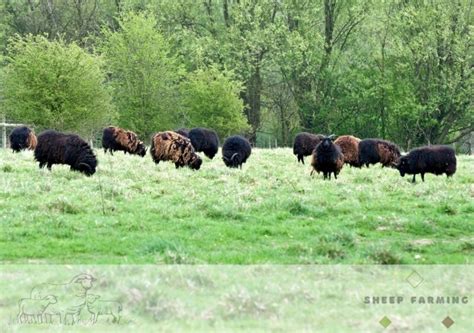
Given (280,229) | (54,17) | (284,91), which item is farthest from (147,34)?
(280,229)

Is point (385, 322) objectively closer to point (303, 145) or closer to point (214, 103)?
point (303, 145)

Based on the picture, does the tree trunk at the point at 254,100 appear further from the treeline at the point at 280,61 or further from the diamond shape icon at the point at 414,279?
the diamond shape icon at the point at 414,279

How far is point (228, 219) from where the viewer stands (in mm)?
12797

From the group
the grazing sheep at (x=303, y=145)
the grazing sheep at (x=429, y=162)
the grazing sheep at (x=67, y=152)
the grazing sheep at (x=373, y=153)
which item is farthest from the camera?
the grazing sheep at (x=303, y=145)

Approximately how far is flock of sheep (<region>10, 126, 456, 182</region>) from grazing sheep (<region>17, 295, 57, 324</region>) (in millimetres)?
12271

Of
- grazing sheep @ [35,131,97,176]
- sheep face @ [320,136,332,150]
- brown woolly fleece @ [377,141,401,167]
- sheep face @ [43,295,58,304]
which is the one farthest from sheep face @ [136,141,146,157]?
sheep face @ [43,295,58,304]

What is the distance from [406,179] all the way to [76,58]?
23.9 metres

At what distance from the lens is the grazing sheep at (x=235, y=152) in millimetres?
24062

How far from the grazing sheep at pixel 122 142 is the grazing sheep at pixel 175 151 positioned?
6.42 metres

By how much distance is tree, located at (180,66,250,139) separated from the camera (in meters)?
51.1

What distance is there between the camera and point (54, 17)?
190ft

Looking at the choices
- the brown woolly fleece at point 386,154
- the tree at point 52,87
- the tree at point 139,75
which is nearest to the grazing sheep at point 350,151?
the brown woolly fleece at point 386,154

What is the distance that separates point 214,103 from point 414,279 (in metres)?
44.0

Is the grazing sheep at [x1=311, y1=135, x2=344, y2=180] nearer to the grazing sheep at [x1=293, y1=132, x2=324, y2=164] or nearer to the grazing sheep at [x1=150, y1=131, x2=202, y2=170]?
the grazing sheep at [x1=150, y1=131, x2=202, y2=170]
